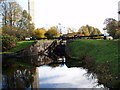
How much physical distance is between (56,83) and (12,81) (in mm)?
3092

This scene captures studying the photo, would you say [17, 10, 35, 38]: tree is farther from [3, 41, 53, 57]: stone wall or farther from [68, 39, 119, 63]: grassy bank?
[68, 39, 119, 63]: grassy bank

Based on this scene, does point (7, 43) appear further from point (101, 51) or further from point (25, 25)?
point (101, 51)

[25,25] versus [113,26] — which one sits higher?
[25,25]

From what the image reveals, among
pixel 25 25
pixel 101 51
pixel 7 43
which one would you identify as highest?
pixel 25 25

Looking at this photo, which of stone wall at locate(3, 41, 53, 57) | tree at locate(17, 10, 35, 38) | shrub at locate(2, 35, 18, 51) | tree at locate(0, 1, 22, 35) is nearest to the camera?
stone wall at locate(3, 41, 53, 57)

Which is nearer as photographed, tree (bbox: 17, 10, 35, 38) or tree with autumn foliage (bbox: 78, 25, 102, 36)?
tree (bbox: 17, 10, 35, 38)

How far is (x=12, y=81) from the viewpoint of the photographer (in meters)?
10.4

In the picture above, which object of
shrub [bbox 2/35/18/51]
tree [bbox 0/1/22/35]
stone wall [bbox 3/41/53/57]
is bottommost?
stone wall [bbox 3/41/53/57]

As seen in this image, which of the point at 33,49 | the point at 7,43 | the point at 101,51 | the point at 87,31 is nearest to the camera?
the point at 101,51

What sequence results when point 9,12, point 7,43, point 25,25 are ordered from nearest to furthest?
point 7,43 < point 9,12 < point 25,25

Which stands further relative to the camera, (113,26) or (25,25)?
(25,25)

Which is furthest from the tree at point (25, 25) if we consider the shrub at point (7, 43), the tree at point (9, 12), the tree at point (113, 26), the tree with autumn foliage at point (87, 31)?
the tree with autumn foliage at point (87, 31)

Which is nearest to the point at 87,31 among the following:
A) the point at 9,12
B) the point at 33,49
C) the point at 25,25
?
the point at 25,25

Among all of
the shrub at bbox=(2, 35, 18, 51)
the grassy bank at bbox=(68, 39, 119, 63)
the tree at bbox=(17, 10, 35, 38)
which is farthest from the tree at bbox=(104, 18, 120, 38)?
the tree at bbox=(17, 10, 35, 38)
